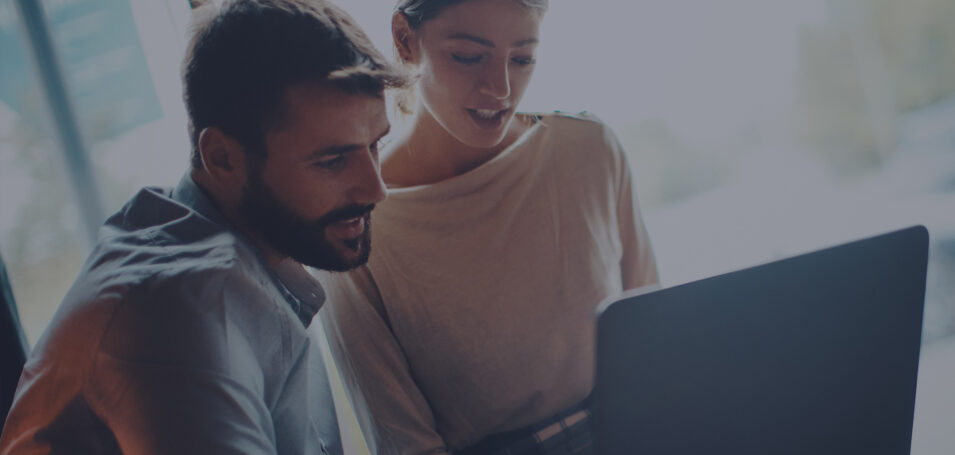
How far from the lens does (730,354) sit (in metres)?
0.54

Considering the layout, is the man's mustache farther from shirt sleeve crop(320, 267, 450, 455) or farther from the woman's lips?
the woman's lips

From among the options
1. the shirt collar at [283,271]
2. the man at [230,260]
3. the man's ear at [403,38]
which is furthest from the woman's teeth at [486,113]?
the shirt collar at [283,271]

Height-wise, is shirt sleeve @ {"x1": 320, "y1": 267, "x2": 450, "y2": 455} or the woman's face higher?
the woman's face

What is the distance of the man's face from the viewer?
2.49ft

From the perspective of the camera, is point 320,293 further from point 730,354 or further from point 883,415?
point 883,415

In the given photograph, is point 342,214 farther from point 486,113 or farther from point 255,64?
point 486,113

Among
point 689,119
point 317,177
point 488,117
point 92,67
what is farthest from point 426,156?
point 689,119

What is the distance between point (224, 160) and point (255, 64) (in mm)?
123

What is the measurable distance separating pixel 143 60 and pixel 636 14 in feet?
4.39

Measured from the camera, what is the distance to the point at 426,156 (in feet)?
3.69

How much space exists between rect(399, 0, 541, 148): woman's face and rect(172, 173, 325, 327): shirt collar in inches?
14.0

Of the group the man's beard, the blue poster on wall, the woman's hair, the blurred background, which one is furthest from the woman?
the blue poster on wall

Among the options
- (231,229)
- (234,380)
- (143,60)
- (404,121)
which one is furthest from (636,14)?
(234,380)

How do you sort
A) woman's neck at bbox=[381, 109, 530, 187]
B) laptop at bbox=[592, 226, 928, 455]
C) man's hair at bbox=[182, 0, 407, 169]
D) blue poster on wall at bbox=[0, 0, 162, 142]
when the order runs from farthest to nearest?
1. blue poster on wall at bbox=[0, 0, 162, 142]
2. woman's neck at bbox=[381, 109, 530, 187]
3. man's hair at bbox=[182, 0, 407, 169]
4. laptop at bbox=[592, 226, 928, 455]
